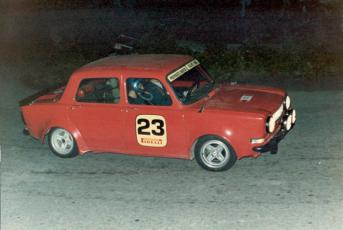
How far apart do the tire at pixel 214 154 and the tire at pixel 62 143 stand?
1.95 metres

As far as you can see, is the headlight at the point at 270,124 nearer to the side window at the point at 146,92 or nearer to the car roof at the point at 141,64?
the side window at the point at 146,92

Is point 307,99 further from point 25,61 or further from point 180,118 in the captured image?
point 25,61

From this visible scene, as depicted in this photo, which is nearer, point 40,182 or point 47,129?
point 40,182

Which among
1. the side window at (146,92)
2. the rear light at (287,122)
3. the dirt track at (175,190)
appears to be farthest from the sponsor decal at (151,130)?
the rear light at (287,122)

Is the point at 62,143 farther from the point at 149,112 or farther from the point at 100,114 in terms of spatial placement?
the point at 149,112

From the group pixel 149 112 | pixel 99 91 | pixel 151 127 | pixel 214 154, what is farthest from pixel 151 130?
pixel 99 91

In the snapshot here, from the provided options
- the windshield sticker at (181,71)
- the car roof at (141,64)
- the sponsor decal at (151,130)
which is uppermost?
the car roof at (141,64)

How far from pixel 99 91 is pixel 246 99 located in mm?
2122

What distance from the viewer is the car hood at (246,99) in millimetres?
7738

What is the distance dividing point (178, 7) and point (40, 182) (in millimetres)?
11967

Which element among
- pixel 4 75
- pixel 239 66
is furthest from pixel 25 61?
pixel 239 66

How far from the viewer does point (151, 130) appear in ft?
26.0

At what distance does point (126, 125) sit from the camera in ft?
26.4

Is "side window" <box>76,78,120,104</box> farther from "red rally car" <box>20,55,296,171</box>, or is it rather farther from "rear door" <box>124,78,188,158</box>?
"rear door" <box>124,78,188,158</box>
